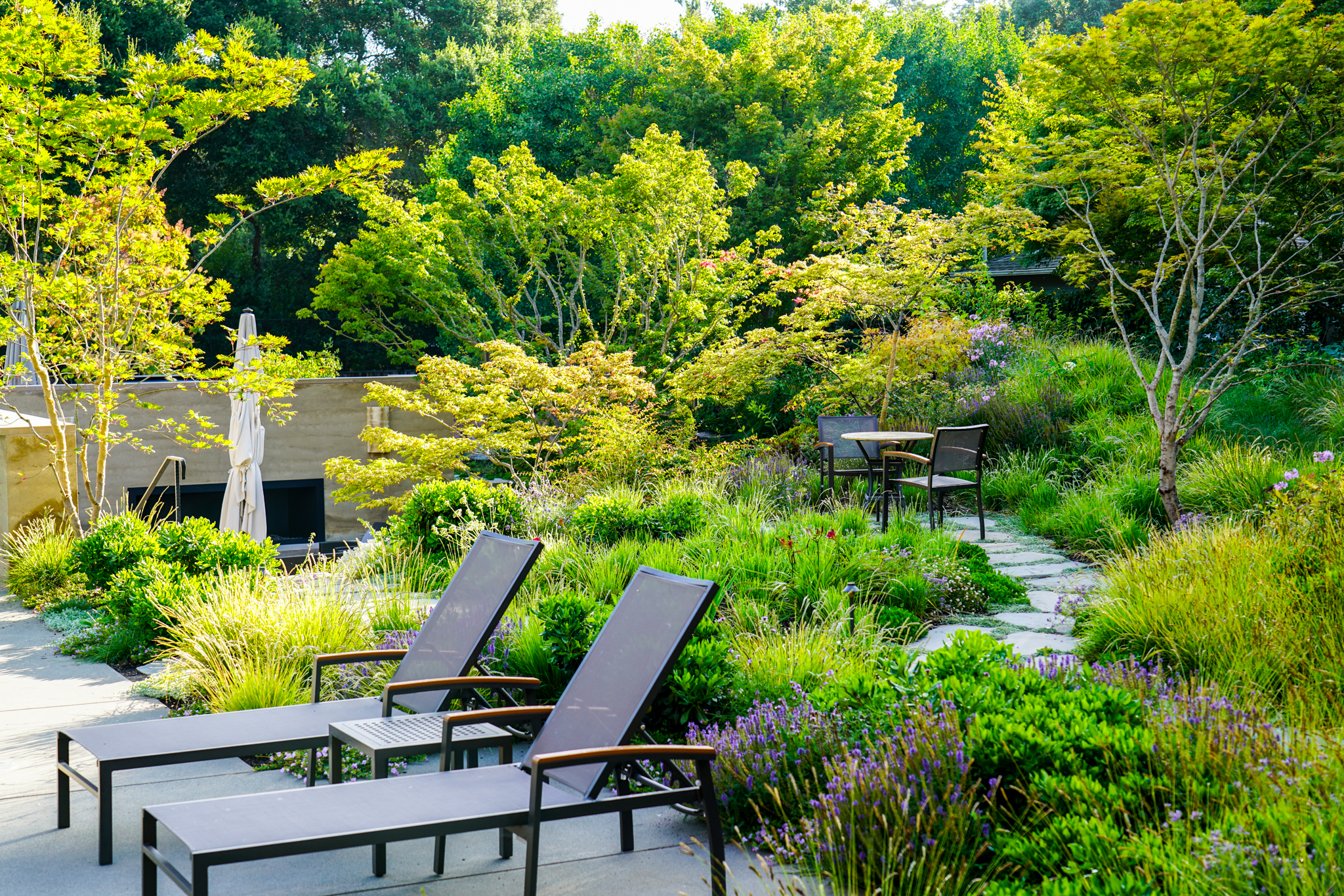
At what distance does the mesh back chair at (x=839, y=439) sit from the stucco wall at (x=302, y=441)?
818cm

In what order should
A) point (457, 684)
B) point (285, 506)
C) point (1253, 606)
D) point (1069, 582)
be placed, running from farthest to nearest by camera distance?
point (285, 506) → point (1069, 582) → point (1253, 606) → point (457, 684)

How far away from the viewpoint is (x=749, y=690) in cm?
415

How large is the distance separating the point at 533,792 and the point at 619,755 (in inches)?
9.7

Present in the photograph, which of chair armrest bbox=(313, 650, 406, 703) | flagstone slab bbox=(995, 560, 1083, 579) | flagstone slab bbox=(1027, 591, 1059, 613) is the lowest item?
flagstone slab bbox=(995, 560, 1083, 579)

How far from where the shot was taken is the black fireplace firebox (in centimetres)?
1631

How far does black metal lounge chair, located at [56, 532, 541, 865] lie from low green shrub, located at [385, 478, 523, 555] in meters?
3.66

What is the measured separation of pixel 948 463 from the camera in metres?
8.52

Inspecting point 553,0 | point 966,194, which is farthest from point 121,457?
point 553,0

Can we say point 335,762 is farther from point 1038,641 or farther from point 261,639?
point 1038,641

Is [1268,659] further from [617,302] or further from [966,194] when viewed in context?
[966,194]

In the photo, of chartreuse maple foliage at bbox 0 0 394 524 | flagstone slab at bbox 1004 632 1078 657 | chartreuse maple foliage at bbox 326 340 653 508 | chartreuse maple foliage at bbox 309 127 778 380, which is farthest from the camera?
chartreuse maple foliage at bbox 309 127 778 380

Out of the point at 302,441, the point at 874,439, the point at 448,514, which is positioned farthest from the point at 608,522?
the point at 302,441

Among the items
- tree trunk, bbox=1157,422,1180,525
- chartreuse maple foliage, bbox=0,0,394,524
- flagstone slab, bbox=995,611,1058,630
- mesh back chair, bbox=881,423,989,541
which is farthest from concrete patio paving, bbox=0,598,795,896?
tree trunk, bbox=1157,422,1180,525

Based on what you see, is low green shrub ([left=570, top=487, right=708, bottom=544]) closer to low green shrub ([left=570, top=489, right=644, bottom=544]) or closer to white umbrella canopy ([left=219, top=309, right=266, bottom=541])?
low green shrub ([left=570, top=489, right=644, bottom=544])
